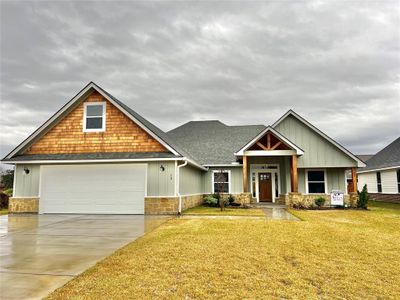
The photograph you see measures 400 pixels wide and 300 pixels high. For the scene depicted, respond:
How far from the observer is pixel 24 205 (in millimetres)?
14555

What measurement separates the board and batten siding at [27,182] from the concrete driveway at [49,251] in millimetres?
4719

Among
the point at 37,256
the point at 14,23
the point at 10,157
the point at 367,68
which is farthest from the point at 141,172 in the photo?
the point at 367,68

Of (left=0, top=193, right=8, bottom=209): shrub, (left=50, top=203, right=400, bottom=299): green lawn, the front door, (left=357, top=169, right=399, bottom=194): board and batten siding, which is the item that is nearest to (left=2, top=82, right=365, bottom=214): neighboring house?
the front door

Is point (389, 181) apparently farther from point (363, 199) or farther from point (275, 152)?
point (275, 152)

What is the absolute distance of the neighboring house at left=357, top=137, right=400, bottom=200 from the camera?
22527mm

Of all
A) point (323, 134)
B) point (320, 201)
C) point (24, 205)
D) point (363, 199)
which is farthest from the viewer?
point (323, 134)

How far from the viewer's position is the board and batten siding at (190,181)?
1475cm

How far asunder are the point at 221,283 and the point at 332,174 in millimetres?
16590

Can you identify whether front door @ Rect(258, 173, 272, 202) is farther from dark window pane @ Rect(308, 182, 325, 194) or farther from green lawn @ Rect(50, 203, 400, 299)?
green lawn @ Rect(50, 203, 400, 299)

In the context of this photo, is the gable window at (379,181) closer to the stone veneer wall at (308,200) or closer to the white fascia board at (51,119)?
the stone veneer wall at (308,200)

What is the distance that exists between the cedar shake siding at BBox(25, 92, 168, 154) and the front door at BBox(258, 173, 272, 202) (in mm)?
8920

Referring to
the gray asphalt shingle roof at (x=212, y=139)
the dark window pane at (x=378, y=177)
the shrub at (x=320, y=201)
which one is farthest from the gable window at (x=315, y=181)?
the dark window pane at (x=378, y=177)

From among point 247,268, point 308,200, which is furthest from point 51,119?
point 308,200

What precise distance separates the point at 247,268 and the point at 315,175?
15324 mm
